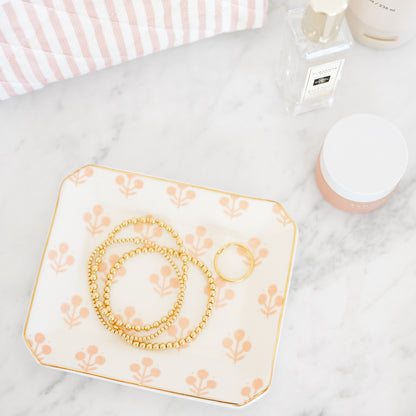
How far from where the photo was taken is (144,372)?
0.53 m

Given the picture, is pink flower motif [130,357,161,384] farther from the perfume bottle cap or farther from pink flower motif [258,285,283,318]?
the perfume bottle cap

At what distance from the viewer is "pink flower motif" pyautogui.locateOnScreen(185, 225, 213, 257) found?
1.86ft

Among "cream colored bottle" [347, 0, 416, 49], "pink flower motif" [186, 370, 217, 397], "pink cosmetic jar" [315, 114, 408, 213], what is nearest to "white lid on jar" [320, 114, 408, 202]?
"pink cosmetic jar" [315, 114, 408, 213]

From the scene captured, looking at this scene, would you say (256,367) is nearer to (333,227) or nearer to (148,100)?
(333,227)

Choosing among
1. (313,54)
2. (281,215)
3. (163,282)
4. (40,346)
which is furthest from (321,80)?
(40,346)

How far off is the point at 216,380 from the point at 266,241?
13 centimetres

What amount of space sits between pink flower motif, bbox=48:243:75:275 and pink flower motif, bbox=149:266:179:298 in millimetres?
77

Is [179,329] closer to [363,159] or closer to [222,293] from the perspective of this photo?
[222,293]

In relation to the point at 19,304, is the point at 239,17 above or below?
above

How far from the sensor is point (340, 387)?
559mm

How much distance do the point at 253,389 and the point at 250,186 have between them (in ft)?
0.66

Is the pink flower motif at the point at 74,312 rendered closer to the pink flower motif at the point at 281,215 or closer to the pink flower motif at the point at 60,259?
the pink flower motif at the point at 60,259

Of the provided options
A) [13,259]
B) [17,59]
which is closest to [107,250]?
[13,259]

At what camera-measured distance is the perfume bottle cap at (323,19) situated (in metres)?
0.49
